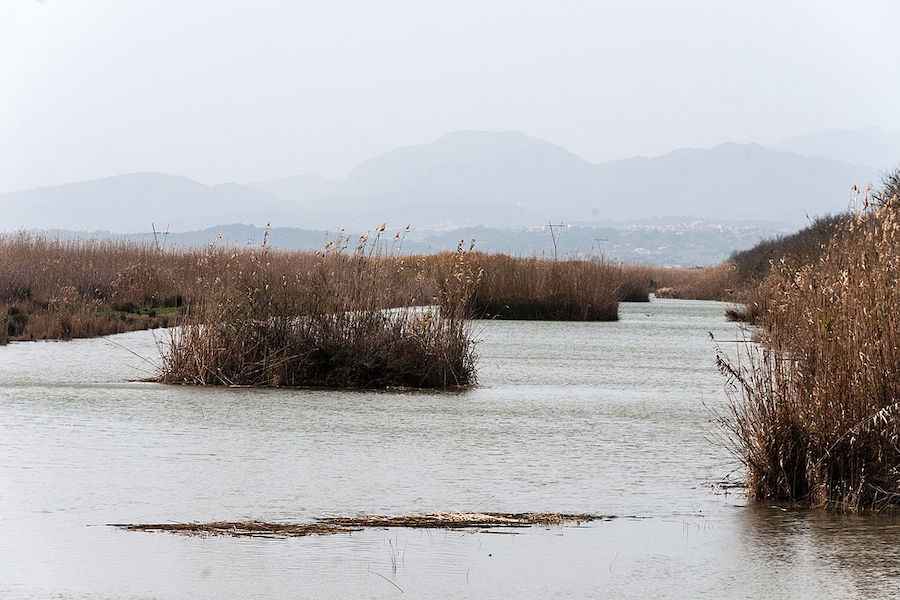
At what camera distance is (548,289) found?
32.2 metres

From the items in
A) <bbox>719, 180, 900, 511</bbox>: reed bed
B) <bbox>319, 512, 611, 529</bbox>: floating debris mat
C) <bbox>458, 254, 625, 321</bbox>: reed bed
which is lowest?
<bbox>319, 512, 611, 529</bbox>: floating debris mat

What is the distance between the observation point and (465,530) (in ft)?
22.5

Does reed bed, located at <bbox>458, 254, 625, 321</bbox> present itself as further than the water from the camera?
Yes

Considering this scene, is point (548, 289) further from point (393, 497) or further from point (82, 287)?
point (393, 497)

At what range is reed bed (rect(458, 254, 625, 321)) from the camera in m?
32.0

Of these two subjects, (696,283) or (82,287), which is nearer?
(82,287)

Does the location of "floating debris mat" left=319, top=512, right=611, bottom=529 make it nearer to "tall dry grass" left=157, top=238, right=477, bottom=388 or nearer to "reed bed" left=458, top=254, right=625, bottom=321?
"tall dry grass" left=157, top=238, right=477, bottom=388

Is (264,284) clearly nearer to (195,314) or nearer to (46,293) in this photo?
(195,314)

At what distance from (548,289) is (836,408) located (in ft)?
80.0

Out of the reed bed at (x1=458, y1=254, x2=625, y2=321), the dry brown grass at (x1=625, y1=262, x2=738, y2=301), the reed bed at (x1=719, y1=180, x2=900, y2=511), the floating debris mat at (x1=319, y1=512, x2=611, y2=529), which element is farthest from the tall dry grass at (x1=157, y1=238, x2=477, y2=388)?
the dry brown grass at (x1=625, y1=262, x2=738, y2=301)

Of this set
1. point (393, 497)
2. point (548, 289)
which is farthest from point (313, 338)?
point (548, 289)

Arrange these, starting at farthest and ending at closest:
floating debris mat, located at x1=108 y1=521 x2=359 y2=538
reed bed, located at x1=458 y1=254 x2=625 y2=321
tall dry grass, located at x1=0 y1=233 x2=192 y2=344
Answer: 1. reed bed, located at x1=458 y1=254 x2=625 y2=321
2. tall dry grass, located at x1=0 y1=233 x2=192 y2=344
3. floating debris mat, located at x1=108 y1=521 x2=359 y2=538

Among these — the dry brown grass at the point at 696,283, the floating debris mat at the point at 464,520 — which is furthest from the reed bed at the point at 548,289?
the floating debris mat at the point at 464,520

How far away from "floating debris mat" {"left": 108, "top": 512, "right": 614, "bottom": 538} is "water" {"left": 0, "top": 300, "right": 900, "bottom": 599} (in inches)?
5.6
